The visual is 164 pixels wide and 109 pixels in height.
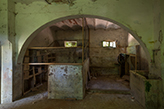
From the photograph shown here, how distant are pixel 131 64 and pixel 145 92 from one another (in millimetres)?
3245

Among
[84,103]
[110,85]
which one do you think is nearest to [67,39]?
[110,85]

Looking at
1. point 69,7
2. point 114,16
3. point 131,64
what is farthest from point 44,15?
point 131,64

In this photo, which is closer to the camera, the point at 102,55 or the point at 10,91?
the point at 10,91

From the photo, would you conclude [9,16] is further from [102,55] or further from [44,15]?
[102,55]

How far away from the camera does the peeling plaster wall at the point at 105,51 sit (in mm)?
6734

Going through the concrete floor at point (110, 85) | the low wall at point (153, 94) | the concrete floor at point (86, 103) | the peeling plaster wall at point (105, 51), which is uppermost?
the peeling plaster wall at point (105, 51)

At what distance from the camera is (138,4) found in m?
2.89

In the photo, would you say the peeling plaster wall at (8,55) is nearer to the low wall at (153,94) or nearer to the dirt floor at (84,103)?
the dirt floor at (84,103)

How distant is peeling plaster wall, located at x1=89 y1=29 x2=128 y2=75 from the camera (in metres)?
6.73

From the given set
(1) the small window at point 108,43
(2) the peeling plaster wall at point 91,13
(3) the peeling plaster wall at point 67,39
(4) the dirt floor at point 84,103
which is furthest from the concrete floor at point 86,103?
(1) the small window at point 108,43

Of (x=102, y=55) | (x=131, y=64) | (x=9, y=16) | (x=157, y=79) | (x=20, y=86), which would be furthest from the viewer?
(x=102, y=55)

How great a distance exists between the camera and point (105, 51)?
687 cm

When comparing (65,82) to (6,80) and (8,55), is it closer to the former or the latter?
(6,80)

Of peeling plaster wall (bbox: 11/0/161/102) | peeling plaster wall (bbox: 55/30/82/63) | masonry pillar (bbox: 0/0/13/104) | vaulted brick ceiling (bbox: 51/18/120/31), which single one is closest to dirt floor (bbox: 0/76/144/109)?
masonry pillar (bbox: 0/0/13/104)
